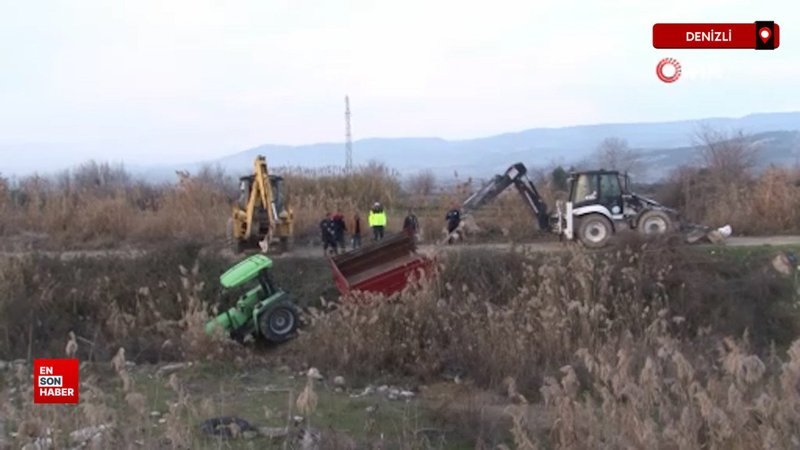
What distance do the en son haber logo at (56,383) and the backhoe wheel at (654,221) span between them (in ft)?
56.9

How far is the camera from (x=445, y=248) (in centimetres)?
2047

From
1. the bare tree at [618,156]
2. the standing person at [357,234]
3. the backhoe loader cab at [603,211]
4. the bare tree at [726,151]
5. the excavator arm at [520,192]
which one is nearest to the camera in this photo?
the backhoe loader cab at [603,211]

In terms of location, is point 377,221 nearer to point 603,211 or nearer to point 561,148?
point 603,211

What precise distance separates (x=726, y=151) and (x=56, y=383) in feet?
112

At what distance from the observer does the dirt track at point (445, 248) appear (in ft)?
68.7

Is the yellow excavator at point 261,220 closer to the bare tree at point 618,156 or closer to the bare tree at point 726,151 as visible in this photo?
the bare tree at point 726,151

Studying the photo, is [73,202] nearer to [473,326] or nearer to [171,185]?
[171,185]

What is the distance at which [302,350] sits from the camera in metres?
14.1

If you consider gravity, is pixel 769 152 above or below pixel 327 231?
above

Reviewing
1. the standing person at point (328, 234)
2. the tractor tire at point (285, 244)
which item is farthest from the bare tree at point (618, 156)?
the tractor tire at point (285, 244)

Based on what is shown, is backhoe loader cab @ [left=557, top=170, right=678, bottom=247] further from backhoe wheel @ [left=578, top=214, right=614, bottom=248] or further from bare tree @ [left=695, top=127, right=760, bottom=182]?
bare tree @ [left=695, top=127, right=760, bottom=182]

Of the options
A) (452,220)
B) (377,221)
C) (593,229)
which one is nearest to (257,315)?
(377,221)

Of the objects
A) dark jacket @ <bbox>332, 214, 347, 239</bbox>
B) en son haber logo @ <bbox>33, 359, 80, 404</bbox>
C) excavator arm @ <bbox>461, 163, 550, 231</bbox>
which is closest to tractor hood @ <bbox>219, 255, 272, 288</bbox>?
dark jacket @ <bbox>332, 214, 347, 239</bbox>

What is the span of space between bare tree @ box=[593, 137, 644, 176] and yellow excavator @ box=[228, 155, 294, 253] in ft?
67.6
